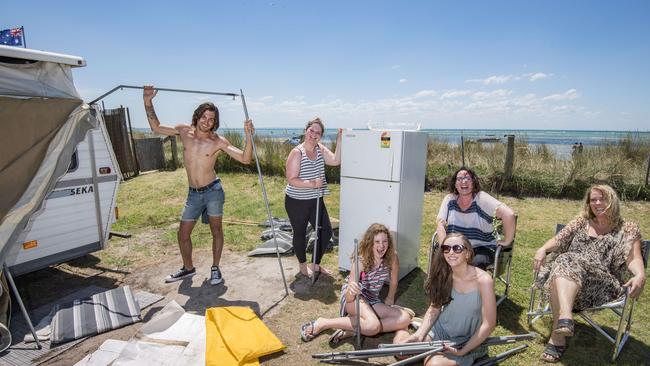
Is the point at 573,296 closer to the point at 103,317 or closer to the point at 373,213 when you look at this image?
the point at 373,213

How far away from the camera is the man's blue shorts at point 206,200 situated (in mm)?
3840

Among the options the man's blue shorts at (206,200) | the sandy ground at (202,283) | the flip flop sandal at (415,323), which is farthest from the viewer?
the man's blue shorts at (206,200)

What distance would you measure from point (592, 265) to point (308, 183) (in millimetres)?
2551

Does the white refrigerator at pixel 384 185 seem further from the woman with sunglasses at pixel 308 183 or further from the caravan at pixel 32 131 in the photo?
the caravan at pixel 32 131

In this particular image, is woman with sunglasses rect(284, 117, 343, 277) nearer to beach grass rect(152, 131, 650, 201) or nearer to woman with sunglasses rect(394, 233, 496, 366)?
woman with sunglasses rect(394, 233, 496, 366)

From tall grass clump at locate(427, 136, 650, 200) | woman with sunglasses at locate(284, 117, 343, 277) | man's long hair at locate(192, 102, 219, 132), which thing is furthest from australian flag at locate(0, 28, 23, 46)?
tall grass clump at locate(427, 136, 650, 200)

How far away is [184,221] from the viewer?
394 centimetres

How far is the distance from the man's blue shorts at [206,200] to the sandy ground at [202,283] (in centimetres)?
81

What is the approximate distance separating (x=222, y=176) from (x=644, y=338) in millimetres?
9807

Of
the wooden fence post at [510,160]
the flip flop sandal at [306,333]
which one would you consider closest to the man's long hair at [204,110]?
the flip flop sandal at [306,333]

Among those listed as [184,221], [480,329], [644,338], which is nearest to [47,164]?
[184,221]

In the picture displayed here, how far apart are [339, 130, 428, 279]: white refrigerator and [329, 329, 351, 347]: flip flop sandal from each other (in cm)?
119

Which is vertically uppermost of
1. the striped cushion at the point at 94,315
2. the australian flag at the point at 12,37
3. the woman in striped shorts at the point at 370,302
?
the australian flag at the point at 12,37

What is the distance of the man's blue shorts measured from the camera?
384cm
